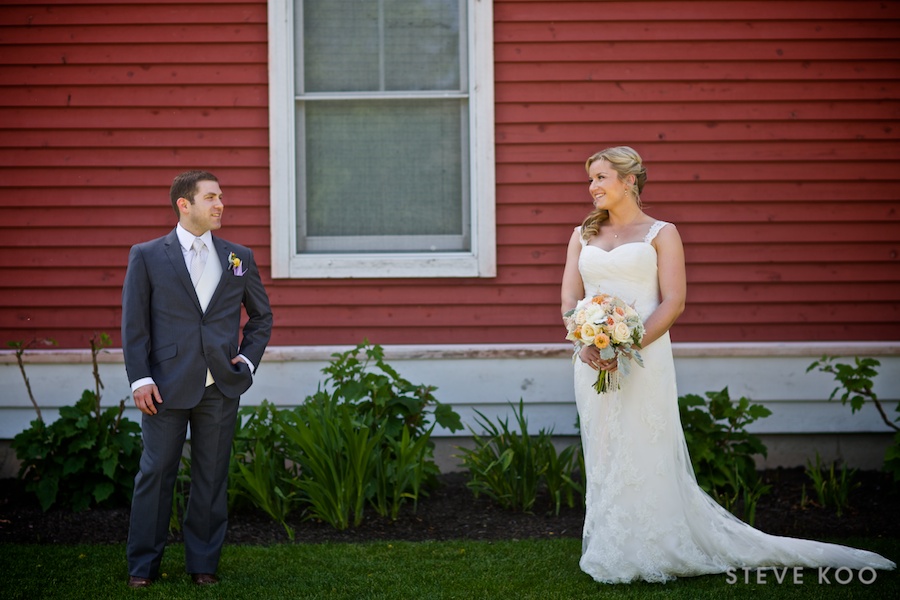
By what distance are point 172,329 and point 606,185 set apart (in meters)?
2.12

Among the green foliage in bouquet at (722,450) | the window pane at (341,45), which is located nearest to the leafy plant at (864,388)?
the green foliage in bouquet at (722,450)

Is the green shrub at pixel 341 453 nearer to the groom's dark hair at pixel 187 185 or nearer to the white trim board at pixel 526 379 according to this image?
the white trim board at pixel 526 379

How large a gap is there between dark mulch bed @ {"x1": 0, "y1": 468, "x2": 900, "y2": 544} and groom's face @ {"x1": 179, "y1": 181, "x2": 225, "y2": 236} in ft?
6.06

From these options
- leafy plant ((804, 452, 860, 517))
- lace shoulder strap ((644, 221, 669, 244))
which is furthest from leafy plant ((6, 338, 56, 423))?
leafy plant ((804, 452, 860, 517))

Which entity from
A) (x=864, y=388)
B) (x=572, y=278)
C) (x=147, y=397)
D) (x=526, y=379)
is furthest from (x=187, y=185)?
(x=864, y=388)

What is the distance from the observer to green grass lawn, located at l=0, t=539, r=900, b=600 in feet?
14.1

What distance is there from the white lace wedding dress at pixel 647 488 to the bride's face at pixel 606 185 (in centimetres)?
22

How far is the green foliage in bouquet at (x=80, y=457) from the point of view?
5.68 meters

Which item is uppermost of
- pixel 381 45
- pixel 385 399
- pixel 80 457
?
pixel 381 45

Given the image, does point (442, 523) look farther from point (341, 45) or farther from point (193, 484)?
point (341, 45)

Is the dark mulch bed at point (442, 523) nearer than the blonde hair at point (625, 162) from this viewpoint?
No

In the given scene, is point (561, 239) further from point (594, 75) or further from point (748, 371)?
point (748, 371)

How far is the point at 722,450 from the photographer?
19.0 feet

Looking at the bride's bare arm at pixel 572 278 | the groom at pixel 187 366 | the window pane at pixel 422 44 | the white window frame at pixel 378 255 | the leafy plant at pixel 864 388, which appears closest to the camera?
the groom at pixel 187 366
